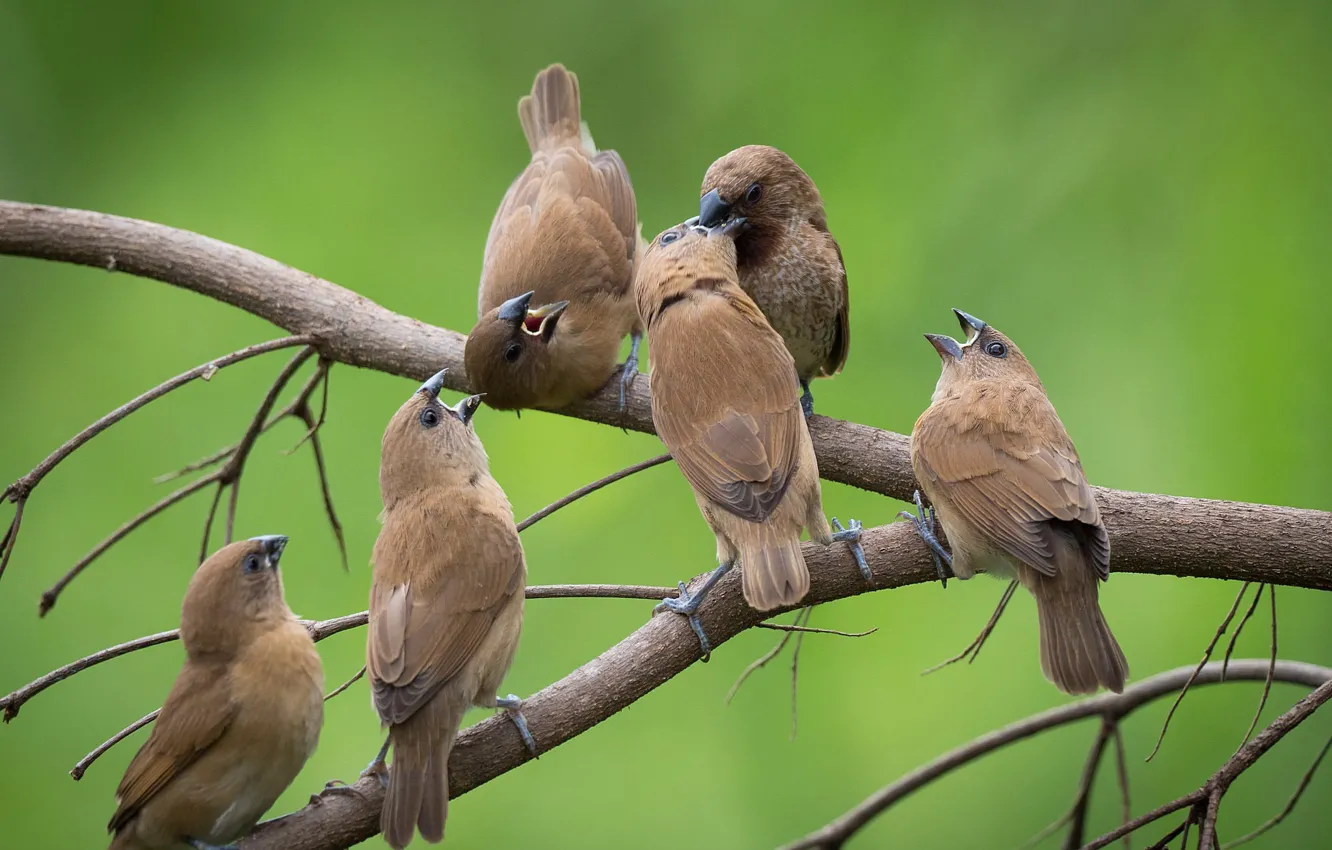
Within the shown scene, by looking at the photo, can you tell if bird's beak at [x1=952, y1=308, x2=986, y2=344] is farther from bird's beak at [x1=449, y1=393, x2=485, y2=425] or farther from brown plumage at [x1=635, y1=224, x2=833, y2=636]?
bird's beak at [x1=449, y1=393, x2=485, y2=425]

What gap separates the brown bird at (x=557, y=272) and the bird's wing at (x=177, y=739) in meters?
1.04

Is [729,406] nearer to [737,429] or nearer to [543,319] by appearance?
[737,429]

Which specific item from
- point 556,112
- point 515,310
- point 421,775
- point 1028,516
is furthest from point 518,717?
point 556,112

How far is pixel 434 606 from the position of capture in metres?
2.27

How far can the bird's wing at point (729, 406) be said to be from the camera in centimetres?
233

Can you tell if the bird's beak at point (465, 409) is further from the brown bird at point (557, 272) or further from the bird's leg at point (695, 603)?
the bird's leg at point (695, 603)

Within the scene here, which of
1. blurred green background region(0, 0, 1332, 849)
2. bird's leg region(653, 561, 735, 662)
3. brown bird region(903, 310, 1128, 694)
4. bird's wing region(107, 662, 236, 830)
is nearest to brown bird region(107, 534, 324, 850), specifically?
bird's wing region(107, 662, 236, 830)

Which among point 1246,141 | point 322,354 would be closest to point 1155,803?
point 1246,141

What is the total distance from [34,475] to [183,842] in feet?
2.30

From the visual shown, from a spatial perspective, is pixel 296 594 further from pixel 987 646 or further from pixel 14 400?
pixel 987 646

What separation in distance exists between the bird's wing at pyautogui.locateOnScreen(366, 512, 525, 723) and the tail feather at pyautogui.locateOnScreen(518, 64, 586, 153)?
80.7 inches

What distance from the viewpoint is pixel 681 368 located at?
7.98 ft

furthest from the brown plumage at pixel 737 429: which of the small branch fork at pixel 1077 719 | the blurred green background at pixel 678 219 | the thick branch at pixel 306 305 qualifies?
the blurred green background at pixel 678 219

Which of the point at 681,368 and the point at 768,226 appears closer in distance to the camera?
the point at 681,368
